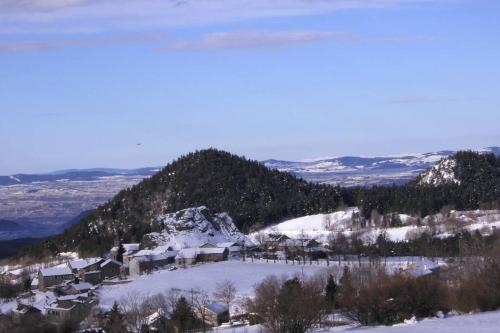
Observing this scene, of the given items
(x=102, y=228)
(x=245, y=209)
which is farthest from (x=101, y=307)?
(x=245, y=209)

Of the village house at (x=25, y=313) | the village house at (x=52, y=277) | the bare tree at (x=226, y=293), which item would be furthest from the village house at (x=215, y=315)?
the village house at (x=52, y=277)

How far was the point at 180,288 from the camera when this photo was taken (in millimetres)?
65562

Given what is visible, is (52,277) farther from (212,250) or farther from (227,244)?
(227,244)

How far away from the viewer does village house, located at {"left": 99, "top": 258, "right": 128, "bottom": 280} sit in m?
85.3

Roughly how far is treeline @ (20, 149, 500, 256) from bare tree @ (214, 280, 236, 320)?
1932 inches

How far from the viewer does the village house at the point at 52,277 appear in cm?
7997

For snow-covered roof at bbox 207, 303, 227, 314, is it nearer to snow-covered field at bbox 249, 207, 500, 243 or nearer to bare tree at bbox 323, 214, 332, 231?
snow-covered field at bbox 249, 207, 500, 243

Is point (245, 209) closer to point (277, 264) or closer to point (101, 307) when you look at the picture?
point (277, 264)

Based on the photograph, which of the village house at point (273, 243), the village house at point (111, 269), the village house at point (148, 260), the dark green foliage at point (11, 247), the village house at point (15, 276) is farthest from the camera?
the dark green foliage at point (11, 247)

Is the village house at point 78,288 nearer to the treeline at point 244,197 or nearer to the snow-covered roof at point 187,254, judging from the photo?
the snow-covered roof at point 187,254

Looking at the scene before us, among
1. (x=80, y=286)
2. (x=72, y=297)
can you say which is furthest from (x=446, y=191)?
(x=72, y=297)

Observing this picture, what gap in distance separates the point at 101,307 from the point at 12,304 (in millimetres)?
13417

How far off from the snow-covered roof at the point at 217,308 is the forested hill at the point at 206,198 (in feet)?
200

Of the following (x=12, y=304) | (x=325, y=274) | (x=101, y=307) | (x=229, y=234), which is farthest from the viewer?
(x=229, y=234)
